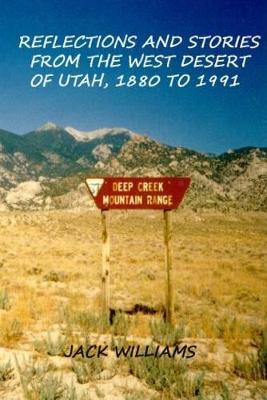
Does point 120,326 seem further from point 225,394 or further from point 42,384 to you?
point 225,394

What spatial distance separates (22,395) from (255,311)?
7.11m

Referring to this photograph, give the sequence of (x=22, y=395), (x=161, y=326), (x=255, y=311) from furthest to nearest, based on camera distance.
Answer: (x=255, y=311) → (x=161, y=326) → (x=22, y=395)

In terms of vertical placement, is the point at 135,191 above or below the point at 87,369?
above

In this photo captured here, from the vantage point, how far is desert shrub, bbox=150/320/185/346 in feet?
23.8

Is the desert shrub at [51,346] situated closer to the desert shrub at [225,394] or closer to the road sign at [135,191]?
the desert shrub at [225,394]

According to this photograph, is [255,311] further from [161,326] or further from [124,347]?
[124,347]

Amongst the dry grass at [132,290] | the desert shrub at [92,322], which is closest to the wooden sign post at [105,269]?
the desert shrub at [92,322]

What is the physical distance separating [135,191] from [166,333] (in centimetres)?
253

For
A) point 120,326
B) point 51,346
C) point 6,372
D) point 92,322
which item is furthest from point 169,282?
point 6,372

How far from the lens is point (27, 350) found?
22.5 ft

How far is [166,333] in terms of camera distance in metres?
7.58

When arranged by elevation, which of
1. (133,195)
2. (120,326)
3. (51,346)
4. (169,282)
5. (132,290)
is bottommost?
(51,346)

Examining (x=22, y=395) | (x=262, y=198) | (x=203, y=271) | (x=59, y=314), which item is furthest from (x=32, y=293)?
(x=262, y=198)

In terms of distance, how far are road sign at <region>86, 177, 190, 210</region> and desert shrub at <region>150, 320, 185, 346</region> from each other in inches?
81.4
